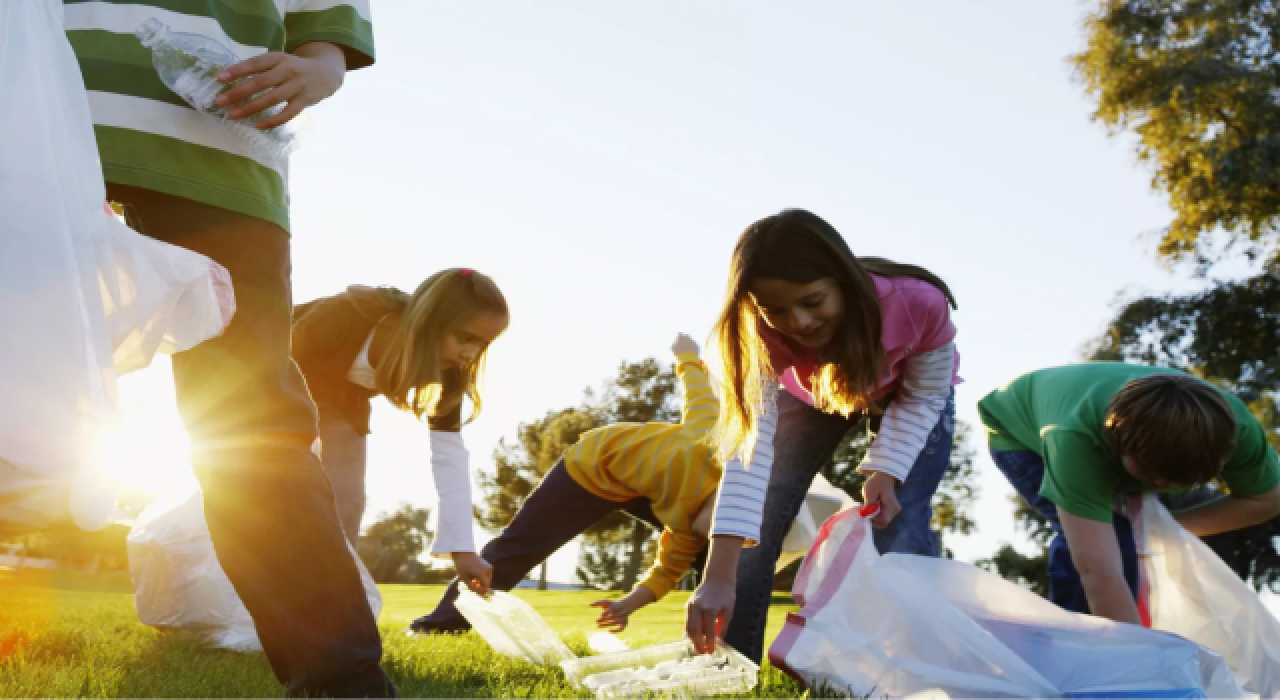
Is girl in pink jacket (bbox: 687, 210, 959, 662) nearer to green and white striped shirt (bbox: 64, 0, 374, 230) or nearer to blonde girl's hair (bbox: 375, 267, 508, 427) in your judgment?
blonde girl's hair (bbox: 375, 267, 508, 427)

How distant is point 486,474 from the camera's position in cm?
2597

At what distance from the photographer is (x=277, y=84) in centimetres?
199

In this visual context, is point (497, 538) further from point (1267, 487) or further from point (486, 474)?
point (486, 474)

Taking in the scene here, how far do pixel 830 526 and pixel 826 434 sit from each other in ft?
1.30

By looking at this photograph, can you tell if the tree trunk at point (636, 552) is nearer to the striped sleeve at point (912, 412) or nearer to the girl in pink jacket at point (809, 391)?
the girl in pink jacket at point (809, 391)

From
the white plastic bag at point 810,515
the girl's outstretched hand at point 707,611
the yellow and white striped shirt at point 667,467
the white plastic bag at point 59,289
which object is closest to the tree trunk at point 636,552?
the white plastic bag at point 810,515

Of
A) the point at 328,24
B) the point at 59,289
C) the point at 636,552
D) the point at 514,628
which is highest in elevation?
the point at 328,24

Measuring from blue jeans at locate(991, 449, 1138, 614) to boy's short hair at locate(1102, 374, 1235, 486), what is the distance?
0.72m

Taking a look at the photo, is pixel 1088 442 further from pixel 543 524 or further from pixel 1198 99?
pixel 1198 99

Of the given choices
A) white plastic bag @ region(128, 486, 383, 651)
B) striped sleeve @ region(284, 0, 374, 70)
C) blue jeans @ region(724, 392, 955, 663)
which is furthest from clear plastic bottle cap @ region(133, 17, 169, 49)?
white plastic bag @ region(128, 486, 383, 651)

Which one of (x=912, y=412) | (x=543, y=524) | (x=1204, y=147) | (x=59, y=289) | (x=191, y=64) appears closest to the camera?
(x=59, y=289)

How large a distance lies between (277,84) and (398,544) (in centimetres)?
2828

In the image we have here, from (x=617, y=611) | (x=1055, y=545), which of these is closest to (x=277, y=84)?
(x=617, y=611)

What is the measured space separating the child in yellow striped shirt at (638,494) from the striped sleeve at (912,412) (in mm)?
1024
